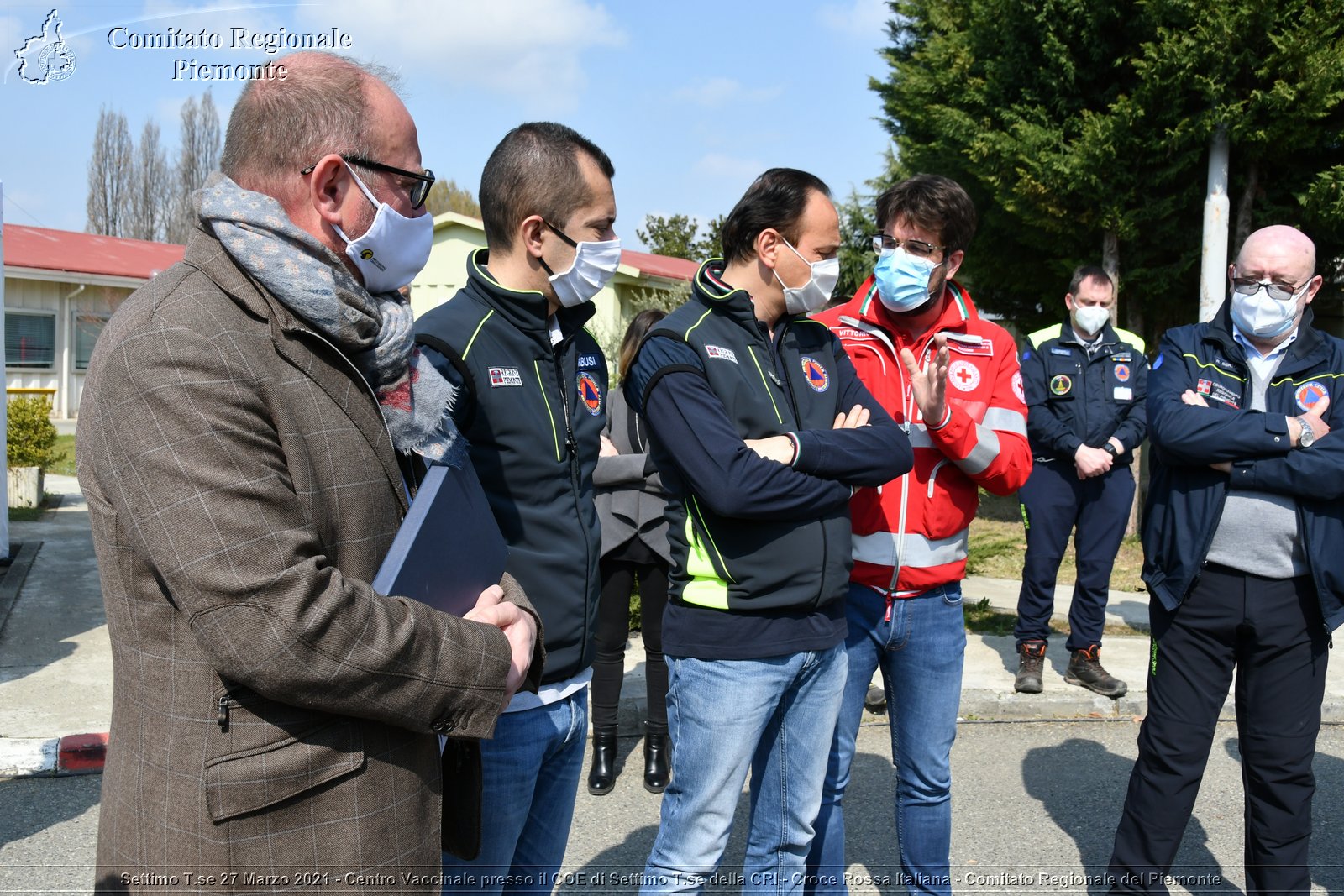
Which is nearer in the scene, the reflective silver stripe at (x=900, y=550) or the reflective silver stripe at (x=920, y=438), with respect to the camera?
the reflective silver stripe at (x=900, y=550)

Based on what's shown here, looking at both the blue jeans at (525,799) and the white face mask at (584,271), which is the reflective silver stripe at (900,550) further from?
the white face mask at (584,271)

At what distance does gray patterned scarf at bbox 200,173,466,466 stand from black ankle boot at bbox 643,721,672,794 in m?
3.24

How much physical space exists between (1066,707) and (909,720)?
3.25 metres

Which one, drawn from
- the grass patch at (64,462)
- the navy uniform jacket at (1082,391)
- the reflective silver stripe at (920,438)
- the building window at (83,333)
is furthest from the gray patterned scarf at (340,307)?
the building window at (83,333)

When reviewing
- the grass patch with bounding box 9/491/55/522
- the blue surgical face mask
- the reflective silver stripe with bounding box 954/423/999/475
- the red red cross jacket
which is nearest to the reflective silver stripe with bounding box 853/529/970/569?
the red red cross jacket

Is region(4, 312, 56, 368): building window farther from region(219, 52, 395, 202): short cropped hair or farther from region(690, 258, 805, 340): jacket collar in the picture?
region(219, 52, 395, 202): short cropped hair

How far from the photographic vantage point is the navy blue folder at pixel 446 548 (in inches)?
65.9

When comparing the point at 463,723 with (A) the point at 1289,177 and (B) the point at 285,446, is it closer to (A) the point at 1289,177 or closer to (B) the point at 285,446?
(B) the point at 285,446

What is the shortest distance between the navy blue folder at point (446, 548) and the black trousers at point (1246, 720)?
102 inches

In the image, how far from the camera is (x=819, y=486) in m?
2.63

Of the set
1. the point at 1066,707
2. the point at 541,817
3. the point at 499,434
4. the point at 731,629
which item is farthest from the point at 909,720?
the point at 1066,707

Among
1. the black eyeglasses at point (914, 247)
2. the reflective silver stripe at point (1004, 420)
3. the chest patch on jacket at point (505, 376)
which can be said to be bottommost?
the reflective silver stripe at point (1004, 420)

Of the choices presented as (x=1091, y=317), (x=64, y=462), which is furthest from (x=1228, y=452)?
(x=64, y=462)

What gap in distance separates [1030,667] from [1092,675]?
0.37m
